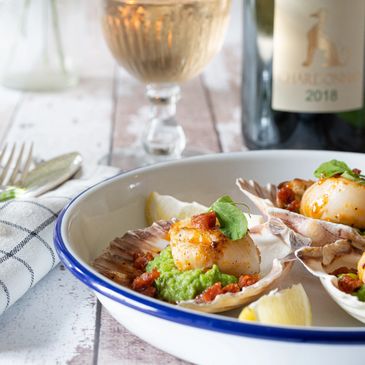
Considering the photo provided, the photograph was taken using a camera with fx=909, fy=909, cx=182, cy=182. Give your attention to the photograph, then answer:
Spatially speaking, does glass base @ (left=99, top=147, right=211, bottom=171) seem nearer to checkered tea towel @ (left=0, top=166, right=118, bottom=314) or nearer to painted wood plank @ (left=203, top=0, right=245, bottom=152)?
painted wood plank @ (left=203, top=0, right=245, bottom=152)

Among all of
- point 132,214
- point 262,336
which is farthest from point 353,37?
point 262,336

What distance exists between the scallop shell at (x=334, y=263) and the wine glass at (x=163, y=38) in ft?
2.78

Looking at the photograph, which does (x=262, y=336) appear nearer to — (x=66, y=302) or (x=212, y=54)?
(x=66, y=302)

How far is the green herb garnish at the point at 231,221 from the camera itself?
50.1 inches

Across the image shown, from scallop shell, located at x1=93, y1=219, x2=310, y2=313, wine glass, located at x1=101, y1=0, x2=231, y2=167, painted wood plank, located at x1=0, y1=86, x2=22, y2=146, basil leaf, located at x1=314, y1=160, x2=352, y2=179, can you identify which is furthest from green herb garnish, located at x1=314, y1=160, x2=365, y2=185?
painted wood plank, located at x1=0, y1=86, x2=22, y2=146

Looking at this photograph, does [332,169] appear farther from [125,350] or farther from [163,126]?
[163,126]

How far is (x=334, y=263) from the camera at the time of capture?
52.8 inches

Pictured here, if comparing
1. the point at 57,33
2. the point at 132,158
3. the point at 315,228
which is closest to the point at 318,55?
the point at 132,158

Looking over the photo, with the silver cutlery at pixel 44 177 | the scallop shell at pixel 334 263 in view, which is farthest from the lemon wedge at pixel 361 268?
the silver cutlery at pixel 44 177

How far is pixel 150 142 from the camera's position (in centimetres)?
221

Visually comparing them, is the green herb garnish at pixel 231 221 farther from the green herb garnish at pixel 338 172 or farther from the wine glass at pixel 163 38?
the wine glass at pixel 163 38

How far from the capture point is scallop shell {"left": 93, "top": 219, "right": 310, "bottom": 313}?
1.31 meters

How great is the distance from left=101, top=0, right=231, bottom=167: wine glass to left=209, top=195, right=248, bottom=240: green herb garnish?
825 millimetres

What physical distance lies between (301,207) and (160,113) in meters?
0.81
